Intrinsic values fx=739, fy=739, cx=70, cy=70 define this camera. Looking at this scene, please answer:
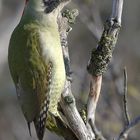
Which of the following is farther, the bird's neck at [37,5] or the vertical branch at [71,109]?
the bird's neck at [37,5]

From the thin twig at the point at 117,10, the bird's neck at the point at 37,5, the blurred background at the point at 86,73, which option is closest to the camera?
the thin twig at the point at 117,10

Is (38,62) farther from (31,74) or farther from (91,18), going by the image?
(91,18)

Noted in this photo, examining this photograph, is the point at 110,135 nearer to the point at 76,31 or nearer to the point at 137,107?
the point at 137,107

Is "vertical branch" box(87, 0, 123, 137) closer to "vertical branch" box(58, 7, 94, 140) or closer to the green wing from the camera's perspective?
"vertical branch" box(58, 7, 94, 140)

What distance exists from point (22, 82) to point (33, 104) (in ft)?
0.56

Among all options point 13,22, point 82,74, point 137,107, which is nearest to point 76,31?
point 137,107

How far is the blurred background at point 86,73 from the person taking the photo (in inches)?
285

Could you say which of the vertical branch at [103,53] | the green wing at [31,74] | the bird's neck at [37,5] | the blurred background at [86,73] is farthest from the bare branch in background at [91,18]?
the vertical branch at [103,53]

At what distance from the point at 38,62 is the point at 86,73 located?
234 cm

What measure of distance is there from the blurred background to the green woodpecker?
53.2 inches

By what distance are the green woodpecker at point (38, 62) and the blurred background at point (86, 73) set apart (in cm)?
135

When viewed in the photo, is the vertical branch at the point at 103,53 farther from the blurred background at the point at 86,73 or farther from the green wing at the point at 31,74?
the blurred background at the point at 86,73

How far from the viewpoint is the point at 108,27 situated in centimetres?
450

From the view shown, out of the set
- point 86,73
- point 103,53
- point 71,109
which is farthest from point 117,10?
point 86,73
